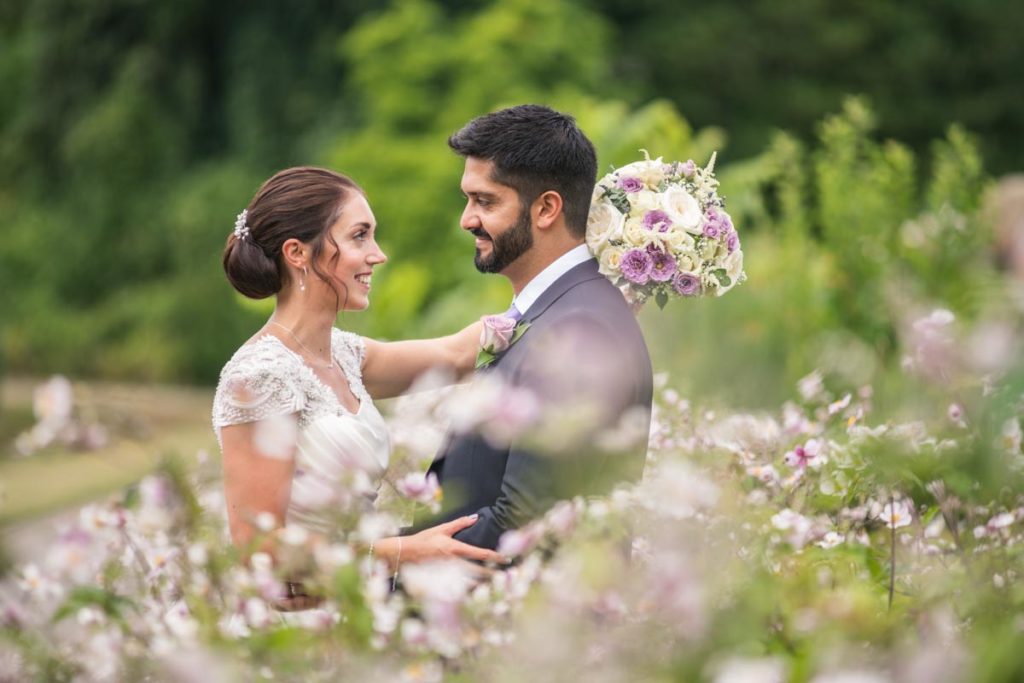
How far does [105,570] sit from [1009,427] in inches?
92.9

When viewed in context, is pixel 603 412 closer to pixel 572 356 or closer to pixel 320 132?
pixel 572 356

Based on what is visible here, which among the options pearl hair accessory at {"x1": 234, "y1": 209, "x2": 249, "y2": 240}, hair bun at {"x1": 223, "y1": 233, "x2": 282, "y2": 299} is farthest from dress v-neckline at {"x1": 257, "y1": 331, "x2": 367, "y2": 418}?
pearl hair accessory at {"x1": 234, "y1": 209, "x2": 249, "y2": 240}

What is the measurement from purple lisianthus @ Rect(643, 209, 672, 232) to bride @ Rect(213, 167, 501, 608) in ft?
2.55

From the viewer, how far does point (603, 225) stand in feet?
11.7

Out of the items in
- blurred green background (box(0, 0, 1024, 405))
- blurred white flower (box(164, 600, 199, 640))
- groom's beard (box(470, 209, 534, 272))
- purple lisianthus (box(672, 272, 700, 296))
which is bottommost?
blurred white flower (box(164, 600, 199, 640))

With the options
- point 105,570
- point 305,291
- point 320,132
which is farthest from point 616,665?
point 320,132

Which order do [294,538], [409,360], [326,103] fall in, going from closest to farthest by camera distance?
[294,538]
[409,360]
[326,103]

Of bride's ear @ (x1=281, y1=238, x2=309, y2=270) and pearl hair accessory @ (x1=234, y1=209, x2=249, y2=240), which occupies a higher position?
pearl hair accessory @ (x1=234, y1=209, x2=249, y2=240)

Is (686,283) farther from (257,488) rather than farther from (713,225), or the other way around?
(257,488)

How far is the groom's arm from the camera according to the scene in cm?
279

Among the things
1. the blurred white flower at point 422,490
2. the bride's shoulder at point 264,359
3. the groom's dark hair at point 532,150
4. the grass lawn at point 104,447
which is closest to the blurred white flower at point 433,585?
the blurred white flower at point 422,490

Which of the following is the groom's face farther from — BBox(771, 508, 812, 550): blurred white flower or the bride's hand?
BBox(771, 508, 812, 550): blurred white flower

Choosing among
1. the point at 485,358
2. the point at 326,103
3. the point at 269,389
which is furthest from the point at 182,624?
the point at 326,103

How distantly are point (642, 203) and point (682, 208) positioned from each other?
0.40ft
